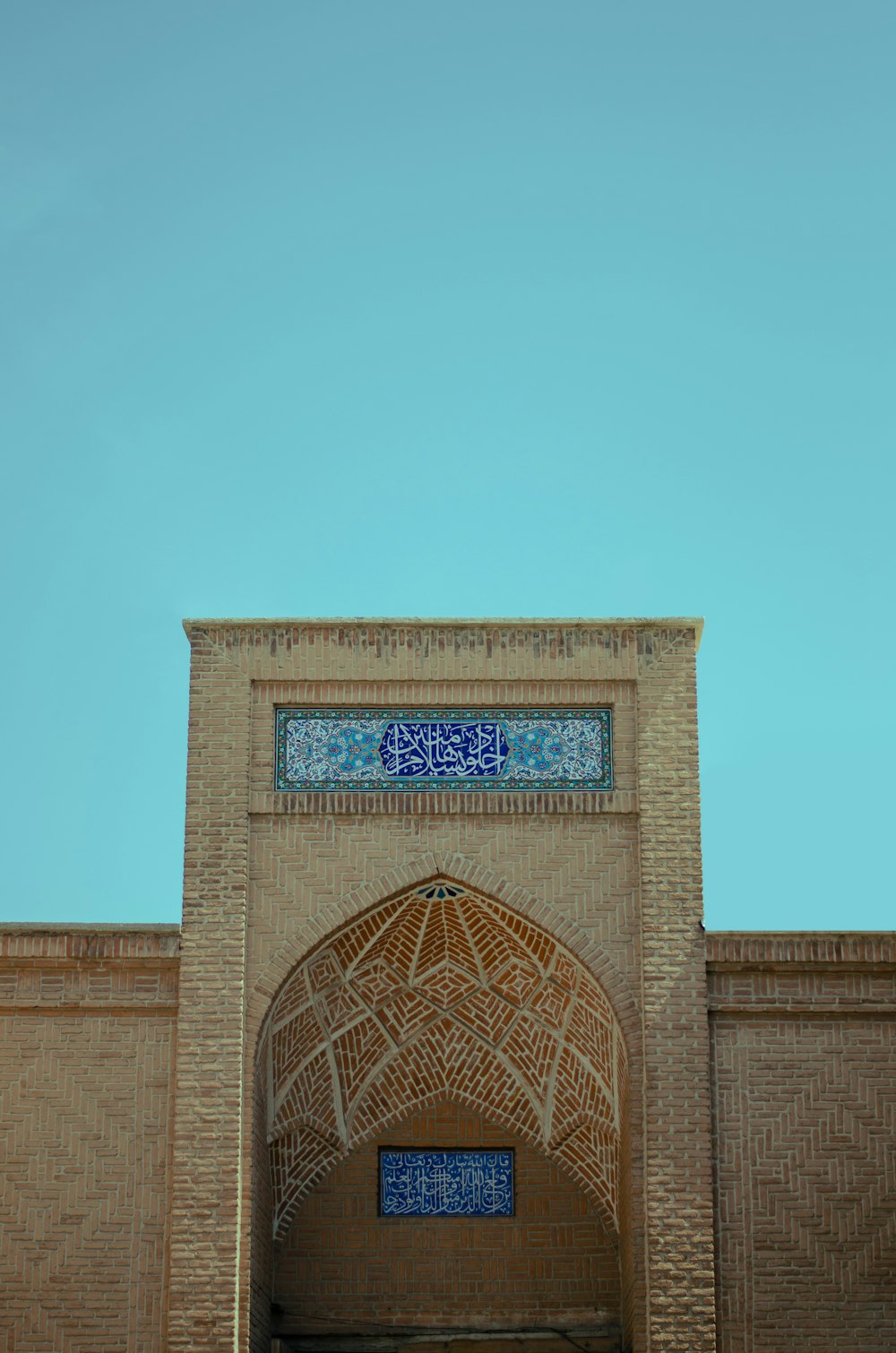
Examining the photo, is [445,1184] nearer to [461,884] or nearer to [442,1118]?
[442,1118]

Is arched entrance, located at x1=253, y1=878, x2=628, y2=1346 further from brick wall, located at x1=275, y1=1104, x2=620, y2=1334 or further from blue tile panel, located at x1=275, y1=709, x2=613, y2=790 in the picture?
blue tile panel, located at x1=275, y1=709, x2=613, y2=790

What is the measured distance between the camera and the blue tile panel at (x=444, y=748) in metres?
8.98

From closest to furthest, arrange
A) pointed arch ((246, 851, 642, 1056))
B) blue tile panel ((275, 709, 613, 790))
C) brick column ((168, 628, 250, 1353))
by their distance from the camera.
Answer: brick column ((168, 628, 250, 1353)) → pointed arch ((246, 851, 642, 1056)) → blue tile panel ((275, 709, 613, 790))

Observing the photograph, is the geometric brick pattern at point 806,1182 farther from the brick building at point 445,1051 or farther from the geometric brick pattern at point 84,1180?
the geometric brick pattern at point 84,1180

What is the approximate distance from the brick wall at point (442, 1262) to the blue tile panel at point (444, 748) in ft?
5.13

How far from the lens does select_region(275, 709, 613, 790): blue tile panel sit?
8984 mm

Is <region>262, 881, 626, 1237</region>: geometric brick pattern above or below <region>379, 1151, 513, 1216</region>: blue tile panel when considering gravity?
above

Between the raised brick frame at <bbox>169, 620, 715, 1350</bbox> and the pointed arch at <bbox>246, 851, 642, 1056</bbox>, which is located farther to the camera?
the pointed arch at <bbox>246, 851, 642, 1056</bbox>

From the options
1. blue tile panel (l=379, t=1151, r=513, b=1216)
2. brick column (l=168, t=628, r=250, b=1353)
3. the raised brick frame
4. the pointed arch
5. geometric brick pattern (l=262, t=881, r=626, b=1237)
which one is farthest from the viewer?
blue tile panel (l=379, t=1151, r=513, b=1216)

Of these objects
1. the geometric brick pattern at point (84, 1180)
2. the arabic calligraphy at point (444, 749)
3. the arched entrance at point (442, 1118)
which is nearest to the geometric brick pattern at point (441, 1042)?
the arched entrance at point (442, 1118)

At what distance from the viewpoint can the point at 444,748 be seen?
356 inches

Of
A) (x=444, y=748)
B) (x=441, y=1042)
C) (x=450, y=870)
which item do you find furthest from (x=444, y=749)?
(x=441, y=1042)

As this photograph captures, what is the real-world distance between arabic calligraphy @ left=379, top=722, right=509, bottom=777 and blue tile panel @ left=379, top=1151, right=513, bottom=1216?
1.66 m

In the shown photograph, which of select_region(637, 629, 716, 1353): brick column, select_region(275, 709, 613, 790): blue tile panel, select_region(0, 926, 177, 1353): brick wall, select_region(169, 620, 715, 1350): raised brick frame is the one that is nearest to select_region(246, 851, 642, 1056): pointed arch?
select_region(169, 620, 715, 1350): raised brick frame
